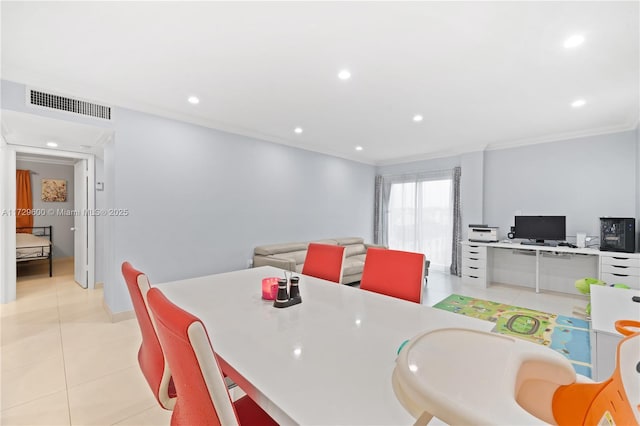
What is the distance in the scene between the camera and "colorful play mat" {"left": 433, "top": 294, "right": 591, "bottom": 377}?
8.84ft

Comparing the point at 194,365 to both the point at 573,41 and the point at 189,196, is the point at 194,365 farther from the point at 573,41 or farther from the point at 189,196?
the point at 189,196

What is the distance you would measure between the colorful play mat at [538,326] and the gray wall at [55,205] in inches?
358

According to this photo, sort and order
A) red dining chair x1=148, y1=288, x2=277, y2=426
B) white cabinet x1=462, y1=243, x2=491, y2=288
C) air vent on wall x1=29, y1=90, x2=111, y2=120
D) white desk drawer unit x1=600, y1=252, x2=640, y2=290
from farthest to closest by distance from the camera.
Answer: white cabinet x1=462, y1=243, x2=491, y2=288 < white desk drawer unit x1=600, y1=252, x2=640, y2=290 < air vent on wall x1=29, y1=90, x2=111, y2=120 < red dining chair x1=148, y1=288, x2=277, y2=426

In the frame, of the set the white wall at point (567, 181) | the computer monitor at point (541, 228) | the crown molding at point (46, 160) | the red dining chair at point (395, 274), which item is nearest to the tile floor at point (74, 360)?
the computer monitor at point (541, 228)

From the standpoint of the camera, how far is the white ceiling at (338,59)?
195cm

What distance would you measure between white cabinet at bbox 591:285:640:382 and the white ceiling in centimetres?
192

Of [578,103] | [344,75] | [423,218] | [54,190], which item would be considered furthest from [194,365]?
[54,190]

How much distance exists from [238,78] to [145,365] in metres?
2.55

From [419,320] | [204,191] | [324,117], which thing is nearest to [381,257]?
[419,320]

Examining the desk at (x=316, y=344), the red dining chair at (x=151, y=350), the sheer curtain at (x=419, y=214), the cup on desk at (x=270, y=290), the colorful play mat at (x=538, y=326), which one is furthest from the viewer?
the sheer curtain at (x=419, y=214)

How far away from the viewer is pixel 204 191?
162 inches

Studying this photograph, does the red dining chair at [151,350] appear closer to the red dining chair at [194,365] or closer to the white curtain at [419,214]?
the red dining chair at [194,365]

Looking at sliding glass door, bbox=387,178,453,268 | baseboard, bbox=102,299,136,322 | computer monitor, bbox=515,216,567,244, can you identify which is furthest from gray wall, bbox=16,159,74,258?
computer monitor, bbox=515,216,567,244

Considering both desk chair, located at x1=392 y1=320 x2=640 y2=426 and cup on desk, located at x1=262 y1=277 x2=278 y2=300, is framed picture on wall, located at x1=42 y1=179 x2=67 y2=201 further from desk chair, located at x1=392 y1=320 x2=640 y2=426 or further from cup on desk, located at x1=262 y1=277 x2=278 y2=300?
desk chair, located at x1=392 y1=320 x2=640 y2=426
